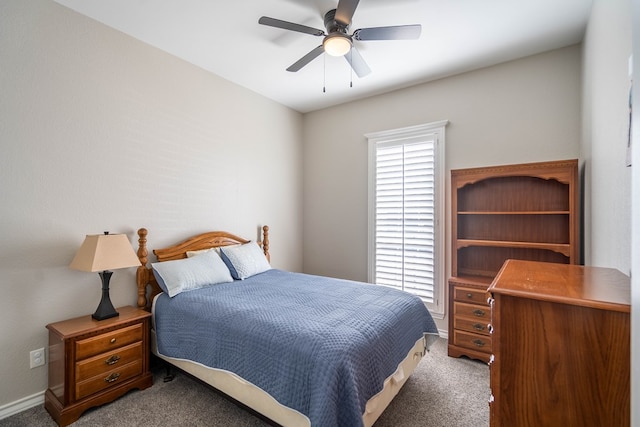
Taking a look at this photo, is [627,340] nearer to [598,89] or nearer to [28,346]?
[598,89]

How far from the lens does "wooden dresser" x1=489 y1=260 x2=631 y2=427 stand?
0.90 m

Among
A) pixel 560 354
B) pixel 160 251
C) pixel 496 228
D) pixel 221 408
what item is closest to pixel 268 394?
pixel 221 408

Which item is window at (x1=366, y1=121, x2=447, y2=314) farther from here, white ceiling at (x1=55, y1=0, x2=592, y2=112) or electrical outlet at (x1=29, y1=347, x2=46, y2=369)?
electrical outlet at (x1=29, y1=347, x2=46, y2=369)

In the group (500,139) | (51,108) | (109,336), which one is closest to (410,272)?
(500,139)

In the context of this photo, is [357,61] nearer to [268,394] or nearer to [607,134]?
[607,134]

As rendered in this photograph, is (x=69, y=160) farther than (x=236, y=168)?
No

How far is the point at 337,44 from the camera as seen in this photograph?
2.12 meters

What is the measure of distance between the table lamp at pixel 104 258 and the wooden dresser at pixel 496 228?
2.89 m

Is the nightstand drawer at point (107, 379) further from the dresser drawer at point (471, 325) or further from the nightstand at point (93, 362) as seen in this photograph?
the dresser drawer at point (471, 325)

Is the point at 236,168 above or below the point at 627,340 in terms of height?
above

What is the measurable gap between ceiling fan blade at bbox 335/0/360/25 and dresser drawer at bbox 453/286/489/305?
8.23ft

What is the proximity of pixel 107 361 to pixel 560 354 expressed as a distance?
2.67m

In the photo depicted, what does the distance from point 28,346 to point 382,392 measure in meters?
2.50

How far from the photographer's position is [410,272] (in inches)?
138
